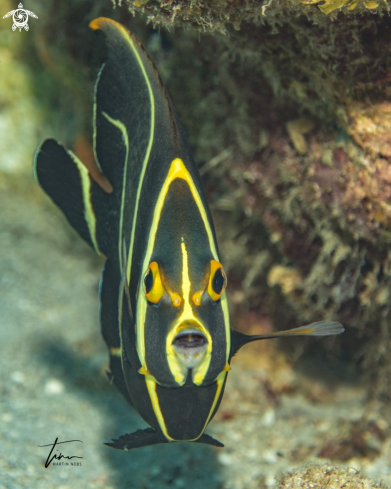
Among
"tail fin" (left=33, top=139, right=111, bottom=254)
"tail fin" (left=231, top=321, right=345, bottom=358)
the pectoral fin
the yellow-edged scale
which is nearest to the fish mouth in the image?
the yellow-edged scale

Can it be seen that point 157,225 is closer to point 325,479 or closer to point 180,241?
point 180,241

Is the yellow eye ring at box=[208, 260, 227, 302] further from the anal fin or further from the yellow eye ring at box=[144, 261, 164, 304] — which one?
the anal fin

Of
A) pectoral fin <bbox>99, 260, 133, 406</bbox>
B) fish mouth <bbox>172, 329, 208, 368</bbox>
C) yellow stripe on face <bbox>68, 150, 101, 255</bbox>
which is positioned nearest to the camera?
fish mouth <bbox>172, 329, 208, 368</bbox>

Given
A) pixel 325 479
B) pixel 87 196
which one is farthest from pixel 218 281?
pixel 325 479

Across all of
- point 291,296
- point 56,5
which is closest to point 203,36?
point 56,5

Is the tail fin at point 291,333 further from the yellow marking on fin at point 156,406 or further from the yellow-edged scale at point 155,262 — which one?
the yellow marking on fin at point 156,406

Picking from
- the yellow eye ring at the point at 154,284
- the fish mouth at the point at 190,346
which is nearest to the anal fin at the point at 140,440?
the fish mouth at the point at 190,346

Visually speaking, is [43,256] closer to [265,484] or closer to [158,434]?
[265,484]
